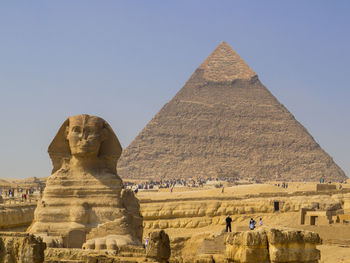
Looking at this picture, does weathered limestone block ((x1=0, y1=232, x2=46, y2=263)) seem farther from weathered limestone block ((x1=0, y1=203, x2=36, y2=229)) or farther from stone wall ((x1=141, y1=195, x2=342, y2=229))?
stone wall ((x1=141, y1=195, x2=342, y2=229))

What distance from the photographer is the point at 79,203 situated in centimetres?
1516

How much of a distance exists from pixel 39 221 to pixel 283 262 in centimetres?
1071

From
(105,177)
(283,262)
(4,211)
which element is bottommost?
(283,262)

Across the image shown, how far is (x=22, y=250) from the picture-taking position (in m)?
4.75

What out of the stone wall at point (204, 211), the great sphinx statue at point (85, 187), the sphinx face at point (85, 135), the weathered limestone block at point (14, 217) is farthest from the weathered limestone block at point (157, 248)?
the stone wall at point (204, 211)

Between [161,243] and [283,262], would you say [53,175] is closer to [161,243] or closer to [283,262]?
[161,243]

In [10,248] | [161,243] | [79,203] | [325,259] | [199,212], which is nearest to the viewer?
[10,248]

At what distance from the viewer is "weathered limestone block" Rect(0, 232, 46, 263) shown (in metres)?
4.68

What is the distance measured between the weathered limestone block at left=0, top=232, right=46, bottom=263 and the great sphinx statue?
9.40 meters

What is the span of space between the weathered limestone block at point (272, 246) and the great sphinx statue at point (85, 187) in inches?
388

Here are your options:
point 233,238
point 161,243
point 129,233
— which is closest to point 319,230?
point 129,233

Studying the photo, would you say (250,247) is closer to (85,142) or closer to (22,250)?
(22,250)

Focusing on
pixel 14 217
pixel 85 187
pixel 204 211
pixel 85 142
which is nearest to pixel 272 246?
pixel 14 217

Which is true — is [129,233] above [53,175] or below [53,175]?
below
